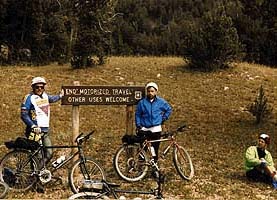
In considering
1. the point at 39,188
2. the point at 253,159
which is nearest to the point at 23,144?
the point at 39,188

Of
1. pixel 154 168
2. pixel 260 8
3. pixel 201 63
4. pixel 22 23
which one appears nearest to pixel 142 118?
pixel 154 168

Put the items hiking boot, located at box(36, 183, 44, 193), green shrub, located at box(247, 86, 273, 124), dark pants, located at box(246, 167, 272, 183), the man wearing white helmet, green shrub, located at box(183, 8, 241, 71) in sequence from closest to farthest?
hiking boot, located at box(36, 183, 44, 193) → the man wearing white helmet → dark pants, located at box(246, 167, 272, 183) → green shrub, located at box(247, 86, 273, 124) → green shrub, located at box(183, 8, 241, 71)

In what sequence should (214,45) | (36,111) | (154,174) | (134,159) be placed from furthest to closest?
(214,45) → (154,174) → (134,159) → (36,111)

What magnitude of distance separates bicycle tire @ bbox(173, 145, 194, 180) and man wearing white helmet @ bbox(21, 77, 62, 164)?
2176mm

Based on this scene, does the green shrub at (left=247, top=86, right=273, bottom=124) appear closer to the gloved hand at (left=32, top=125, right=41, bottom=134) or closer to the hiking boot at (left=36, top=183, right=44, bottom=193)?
the gloved hand at (left=32, top=125, right=41, bottom=134)

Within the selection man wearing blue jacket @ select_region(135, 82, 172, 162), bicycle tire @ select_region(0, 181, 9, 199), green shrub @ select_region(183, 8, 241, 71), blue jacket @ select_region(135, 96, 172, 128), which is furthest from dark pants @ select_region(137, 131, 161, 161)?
green shrub @ select_region(183, 8, 241, 71)

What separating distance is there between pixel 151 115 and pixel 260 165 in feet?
6.58

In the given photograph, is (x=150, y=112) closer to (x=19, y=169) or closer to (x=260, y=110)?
(x=19, y=169)

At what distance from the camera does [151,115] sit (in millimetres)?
8734

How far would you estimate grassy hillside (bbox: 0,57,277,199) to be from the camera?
8.73 metres

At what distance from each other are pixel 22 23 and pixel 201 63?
361 inches

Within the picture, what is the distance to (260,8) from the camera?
990 inches

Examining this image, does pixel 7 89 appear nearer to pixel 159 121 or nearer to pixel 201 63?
pixel 201 63

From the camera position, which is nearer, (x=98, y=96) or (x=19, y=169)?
(x=19, y=169)
